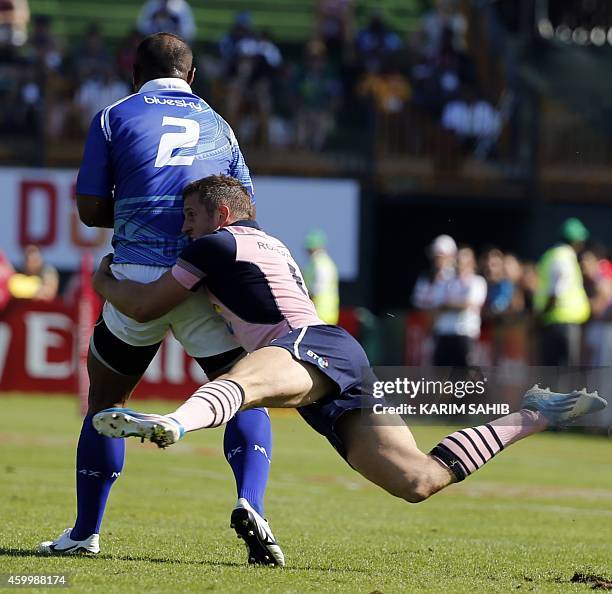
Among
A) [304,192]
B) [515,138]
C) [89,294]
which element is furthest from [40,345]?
[515,138]

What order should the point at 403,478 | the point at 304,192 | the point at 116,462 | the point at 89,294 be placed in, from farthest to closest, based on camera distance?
the point at 304,192 → the point at 89,294 → the point at 116,462 → the point at 403,478

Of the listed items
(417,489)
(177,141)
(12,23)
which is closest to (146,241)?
(177,141)

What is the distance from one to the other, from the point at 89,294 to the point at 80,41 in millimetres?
9538

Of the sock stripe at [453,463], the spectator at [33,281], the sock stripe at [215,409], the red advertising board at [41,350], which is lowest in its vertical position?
the red advertising board at [41,350]

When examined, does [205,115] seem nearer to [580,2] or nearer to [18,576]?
[18,576]

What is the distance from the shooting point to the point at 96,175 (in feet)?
20.1

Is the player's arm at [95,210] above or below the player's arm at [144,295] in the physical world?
above

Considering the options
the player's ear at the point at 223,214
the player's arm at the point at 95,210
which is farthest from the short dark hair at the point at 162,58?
the player's ear at the point at 223,214

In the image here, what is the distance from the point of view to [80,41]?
83.9 feet

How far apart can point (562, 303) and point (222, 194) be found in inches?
430

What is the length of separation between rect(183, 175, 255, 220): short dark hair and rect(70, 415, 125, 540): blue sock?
3.45 ft

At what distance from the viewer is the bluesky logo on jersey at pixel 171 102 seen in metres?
6.29

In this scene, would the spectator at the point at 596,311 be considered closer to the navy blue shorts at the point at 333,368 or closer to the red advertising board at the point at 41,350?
the red advertising board at the point at 41,350

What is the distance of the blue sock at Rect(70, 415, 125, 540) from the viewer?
20.4ft
